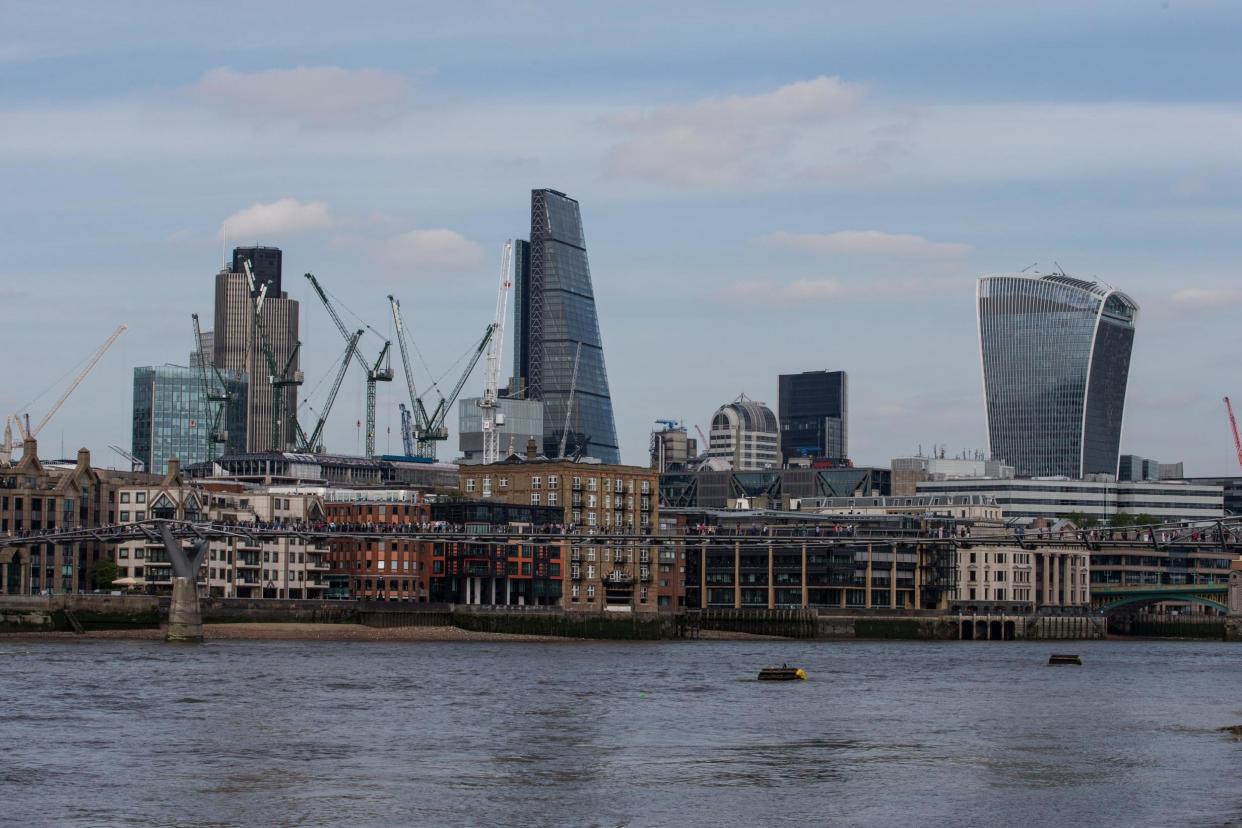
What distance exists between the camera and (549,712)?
102750 mm

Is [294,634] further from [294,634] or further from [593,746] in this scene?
[593,746]

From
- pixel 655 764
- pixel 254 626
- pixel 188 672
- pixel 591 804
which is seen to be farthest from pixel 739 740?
pixel 254 626

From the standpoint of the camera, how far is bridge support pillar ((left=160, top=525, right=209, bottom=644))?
167 metres

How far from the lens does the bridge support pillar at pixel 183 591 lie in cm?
16675

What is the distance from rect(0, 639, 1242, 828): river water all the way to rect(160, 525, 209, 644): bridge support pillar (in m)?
23.2

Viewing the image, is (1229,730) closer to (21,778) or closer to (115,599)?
(21,778)

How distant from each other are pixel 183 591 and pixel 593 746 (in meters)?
87.7

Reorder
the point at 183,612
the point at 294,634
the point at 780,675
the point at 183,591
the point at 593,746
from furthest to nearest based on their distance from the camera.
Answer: the point at 294,634, the point at 183,612, the point at 183,591, the point at 780,675, the point at 593,746

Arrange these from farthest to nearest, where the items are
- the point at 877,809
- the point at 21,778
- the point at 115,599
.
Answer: the point at 115,599
the point at 21,778
the point at 877,809

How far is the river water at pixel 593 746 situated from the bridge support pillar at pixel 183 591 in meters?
23.2

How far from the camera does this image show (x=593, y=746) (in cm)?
8650

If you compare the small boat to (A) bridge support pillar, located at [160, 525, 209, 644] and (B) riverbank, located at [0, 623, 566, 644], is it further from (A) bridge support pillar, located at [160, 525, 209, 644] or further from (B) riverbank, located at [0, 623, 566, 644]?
(B) riverbank, located at [0, 623, 566, 644]

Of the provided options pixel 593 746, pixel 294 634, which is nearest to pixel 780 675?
pixel 593 746

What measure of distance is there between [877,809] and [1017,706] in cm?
4382
